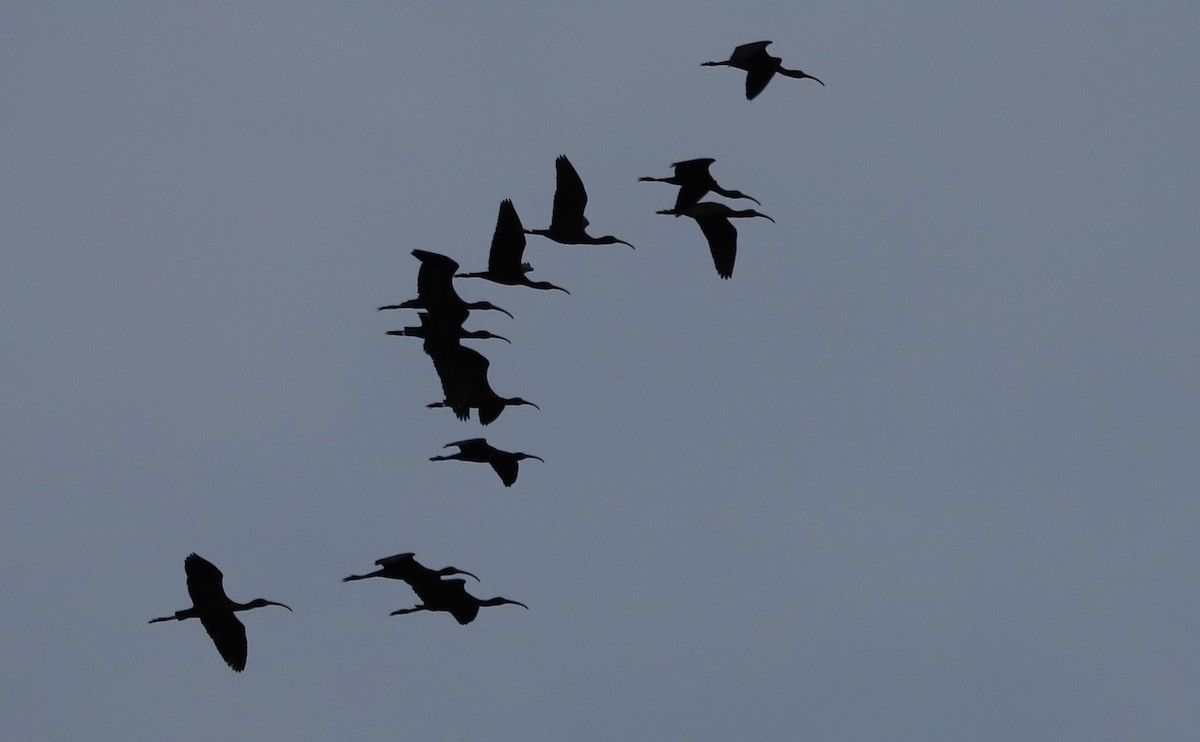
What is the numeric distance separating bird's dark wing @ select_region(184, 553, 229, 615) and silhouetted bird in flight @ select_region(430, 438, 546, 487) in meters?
4.22

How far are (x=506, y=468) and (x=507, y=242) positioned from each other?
160 inches

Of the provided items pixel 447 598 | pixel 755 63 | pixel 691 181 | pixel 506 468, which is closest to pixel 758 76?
pixel 755 63

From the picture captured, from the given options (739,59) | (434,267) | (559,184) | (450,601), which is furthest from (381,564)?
(739,59)

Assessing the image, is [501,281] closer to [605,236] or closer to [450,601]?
[605,236]

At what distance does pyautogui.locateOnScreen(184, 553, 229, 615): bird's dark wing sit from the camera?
2906 centimetres

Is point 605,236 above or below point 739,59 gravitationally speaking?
below

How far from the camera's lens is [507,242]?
105 feet

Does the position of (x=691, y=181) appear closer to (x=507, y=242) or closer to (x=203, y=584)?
(x=507, y=242)

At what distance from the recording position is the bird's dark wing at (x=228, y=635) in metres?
30.2

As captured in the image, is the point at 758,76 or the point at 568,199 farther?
the point at 568,199

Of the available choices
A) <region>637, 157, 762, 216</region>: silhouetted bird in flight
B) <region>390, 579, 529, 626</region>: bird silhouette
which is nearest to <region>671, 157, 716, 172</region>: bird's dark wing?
<region>637, 157, 762, 216</region>: silhouetted bird in flight

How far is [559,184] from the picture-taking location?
105 ft

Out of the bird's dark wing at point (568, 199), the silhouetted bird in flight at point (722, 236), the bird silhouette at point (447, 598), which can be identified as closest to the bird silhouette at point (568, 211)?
the bird's dark wing at point (568, 199)

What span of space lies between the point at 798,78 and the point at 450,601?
986cm
